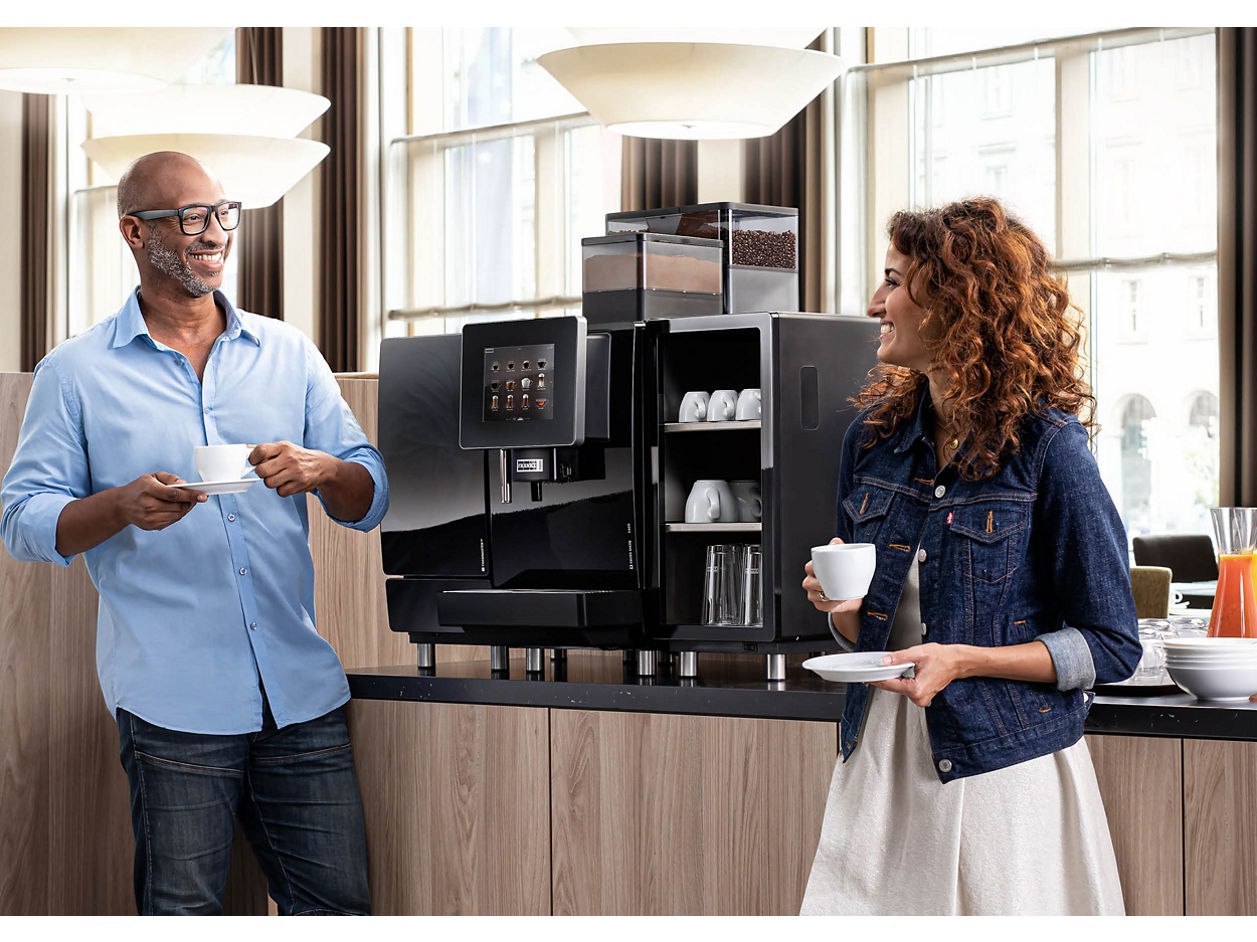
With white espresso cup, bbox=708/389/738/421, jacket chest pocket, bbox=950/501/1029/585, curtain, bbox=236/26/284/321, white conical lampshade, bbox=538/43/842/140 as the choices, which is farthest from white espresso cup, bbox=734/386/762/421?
curtain, bbox=236/26/284/321

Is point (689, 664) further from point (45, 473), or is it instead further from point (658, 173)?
point (658, 173)

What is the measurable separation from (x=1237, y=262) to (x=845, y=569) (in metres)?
5.46

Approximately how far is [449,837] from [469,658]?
88 centimetres

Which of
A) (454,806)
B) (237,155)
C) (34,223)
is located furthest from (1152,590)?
(34,223)

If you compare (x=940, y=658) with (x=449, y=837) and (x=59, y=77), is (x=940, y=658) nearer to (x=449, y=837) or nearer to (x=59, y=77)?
(x=449, y=837)

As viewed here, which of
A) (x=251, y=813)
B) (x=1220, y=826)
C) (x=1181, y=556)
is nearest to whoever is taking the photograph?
(x=1220, y=826)

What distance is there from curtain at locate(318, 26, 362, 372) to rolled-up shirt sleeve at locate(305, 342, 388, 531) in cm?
631

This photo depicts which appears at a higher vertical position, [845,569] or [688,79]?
[688,79]

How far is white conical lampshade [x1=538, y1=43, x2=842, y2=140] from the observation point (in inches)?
148

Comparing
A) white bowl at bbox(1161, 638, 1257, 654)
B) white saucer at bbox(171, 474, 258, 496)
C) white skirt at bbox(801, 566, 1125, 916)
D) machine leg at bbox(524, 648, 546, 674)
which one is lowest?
white skirt at bbox(801, 566, 1125, 916)

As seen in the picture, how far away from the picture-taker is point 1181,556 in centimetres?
624

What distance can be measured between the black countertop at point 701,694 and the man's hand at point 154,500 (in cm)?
62

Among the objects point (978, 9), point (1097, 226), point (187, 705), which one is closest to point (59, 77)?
point (187, 705)

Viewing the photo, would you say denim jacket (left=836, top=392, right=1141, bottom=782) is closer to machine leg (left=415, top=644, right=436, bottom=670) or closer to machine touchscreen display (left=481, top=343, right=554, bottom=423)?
machine touchscreen display (left=481, top=343, right=554, bottom=423)
